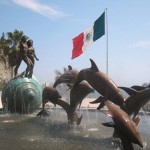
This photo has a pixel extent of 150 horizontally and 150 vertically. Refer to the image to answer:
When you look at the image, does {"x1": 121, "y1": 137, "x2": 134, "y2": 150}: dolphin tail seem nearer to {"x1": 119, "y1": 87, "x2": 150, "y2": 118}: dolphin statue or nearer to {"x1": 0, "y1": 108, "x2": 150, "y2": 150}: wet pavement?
{"x1": 0, "y1": 108, "x2": 150, "y2": 150}: wet pavement

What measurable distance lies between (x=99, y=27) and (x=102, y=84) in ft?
30.9

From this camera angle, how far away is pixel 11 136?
11164mm

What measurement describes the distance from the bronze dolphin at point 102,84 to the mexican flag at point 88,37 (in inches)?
316

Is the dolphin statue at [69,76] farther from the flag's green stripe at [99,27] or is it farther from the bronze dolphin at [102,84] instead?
A: the flag's green stripe at [99,27]

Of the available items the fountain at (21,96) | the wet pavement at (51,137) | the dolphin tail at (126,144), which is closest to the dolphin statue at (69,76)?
the wet pavement at (51,137)

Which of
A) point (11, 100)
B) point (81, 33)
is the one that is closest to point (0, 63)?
point (81, 33)

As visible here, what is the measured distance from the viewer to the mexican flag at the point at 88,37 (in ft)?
68.4

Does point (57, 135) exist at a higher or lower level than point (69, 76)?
lower

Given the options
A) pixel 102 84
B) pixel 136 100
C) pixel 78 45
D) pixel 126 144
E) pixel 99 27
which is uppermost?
pixel 99 27

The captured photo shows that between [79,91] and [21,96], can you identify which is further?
[21,96]

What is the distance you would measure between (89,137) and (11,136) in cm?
240

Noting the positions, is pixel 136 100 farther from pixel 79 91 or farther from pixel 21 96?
pixel 21 96

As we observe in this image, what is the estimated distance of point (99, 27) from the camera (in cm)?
2094

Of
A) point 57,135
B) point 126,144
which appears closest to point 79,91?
point 57,135
